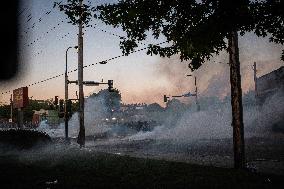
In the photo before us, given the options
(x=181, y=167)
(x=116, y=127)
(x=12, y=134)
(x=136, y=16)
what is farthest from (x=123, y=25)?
(x=116, y=127)

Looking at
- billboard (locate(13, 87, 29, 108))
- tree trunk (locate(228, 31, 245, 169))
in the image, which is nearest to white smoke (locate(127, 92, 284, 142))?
tree trunk (locate(228, 31, 245, 169))

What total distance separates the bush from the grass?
469cm

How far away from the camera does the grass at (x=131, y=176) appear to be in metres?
8.89

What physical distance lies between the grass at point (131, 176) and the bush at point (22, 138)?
15.4 ft

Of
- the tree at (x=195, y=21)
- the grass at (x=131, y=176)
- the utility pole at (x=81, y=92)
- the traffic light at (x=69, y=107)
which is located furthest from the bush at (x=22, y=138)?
the tree at (x=195, y=21)

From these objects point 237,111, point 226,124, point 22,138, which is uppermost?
point 237,111

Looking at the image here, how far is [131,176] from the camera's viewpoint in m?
10.3

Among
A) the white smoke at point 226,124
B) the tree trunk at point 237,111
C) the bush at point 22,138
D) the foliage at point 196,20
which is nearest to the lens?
the foliage at point 196,20

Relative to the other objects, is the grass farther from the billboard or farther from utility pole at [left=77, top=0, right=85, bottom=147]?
the billboard

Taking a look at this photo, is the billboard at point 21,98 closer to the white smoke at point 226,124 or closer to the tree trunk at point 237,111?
the white smoke at point 226,124

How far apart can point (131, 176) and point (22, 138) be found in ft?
33.3

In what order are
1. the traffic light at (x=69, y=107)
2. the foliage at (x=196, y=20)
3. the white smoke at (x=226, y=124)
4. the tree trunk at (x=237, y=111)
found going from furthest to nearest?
the white smoke at (x=226, y=124) < the traffic light at (x=69, y=107) < the tree trunk at (x=237, y=111) < the foliage at (x=196, y=20)

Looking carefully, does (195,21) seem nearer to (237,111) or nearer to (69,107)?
(237,111)

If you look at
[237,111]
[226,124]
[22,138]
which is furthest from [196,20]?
[226,124]
